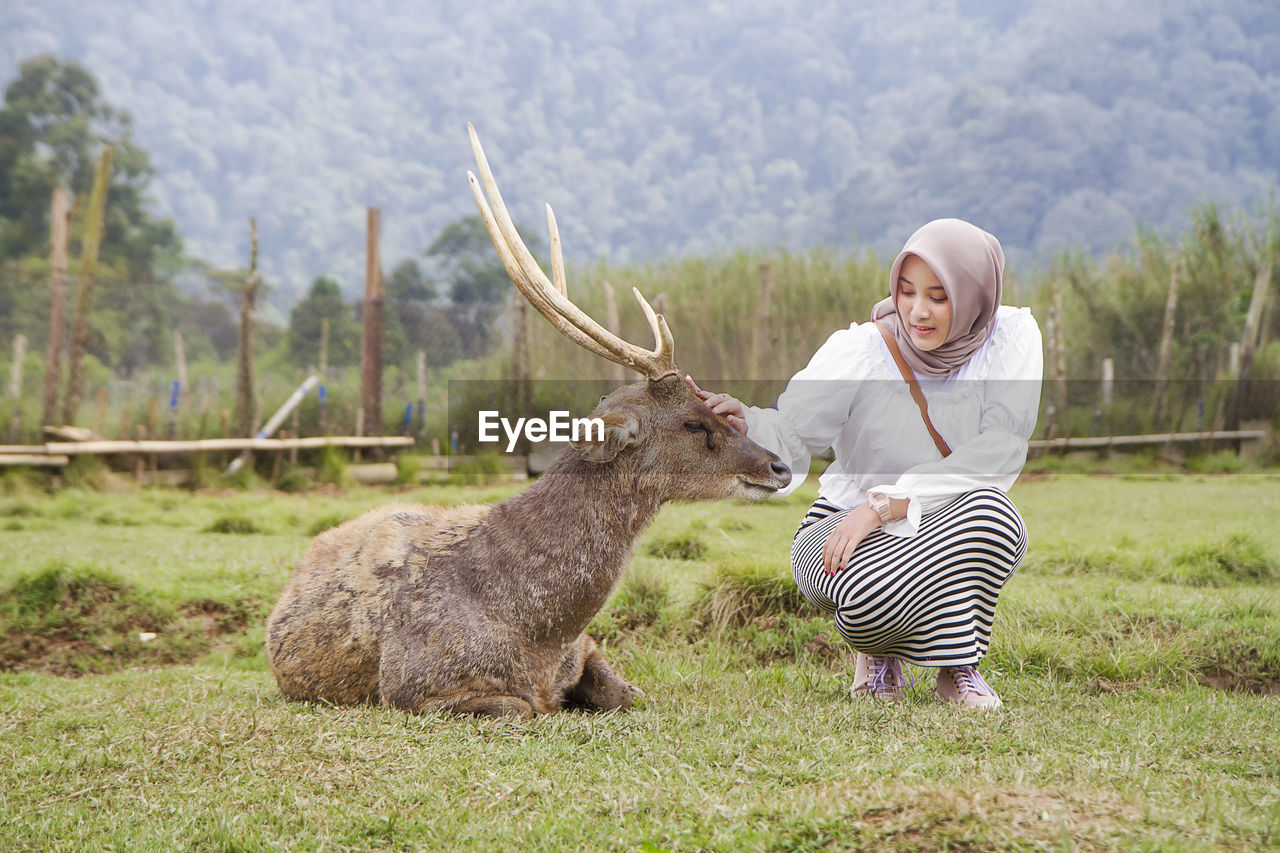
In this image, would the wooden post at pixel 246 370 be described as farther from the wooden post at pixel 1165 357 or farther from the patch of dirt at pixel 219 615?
the wooden post at pixel 1165 357

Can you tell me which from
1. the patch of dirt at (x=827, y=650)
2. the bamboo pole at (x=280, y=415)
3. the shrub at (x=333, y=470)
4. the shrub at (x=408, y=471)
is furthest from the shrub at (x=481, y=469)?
the patch of dirt at (x=827, y=650)

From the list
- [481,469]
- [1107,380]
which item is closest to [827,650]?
[481,469]

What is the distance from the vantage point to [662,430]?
13.8 feet

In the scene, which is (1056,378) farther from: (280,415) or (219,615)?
(219,615)

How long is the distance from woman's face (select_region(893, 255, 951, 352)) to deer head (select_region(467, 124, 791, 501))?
720mm

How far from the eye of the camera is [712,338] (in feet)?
54.6

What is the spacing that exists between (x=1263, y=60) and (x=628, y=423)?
10021 cm

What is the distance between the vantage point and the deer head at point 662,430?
13.6ft

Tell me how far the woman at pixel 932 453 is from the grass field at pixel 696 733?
1.05ft

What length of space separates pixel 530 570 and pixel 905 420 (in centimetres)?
153

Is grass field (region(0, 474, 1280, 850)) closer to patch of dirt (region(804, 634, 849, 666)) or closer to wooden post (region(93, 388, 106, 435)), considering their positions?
patch of dirt (region(804, 634, 849, 666))

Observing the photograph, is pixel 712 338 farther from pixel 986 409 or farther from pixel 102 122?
pixel 102 122

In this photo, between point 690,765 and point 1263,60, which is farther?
point 1263,60

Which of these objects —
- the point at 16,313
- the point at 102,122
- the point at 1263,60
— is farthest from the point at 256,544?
the point at 1263,60
